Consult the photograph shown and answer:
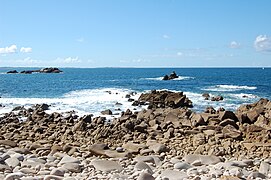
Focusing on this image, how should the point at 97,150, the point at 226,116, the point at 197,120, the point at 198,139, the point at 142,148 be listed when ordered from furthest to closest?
the point at 226,116, the point at 197,120, the point at 198,139, the point at 142,148, the point at 97,150

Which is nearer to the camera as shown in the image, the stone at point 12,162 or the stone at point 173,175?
the stone at point 173,175

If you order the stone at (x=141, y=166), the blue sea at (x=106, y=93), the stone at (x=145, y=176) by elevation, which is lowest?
the blue sea at (x=106, y=93)

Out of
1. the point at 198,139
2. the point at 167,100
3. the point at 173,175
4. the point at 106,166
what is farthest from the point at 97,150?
A: the point at 167,100

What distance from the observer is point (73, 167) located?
782 centimetres

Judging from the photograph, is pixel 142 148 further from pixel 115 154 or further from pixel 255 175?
pixel 255 175

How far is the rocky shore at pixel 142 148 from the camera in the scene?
297 inches

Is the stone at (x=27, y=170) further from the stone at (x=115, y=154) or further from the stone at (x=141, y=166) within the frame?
the stone at (x=115, y=154)

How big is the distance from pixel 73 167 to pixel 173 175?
87.1 inches

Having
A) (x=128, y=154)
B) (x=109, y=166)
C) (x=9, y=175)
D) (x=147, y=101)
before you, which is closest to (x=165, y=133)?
(x=128, y=154)

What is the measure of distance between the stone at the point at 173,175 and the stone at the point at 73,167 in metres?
1.88

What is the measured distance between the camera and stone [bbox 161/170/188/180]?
23.4 ft

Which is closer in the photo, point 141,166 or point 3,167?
point 3,167

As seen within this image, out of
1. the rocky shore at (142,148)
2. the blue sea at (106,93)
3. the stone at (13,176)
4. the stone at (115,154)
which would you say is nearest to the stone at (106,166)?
the rocky shore at (142,148)

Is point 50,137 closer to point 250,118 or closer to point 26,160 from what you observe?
point 26,160
